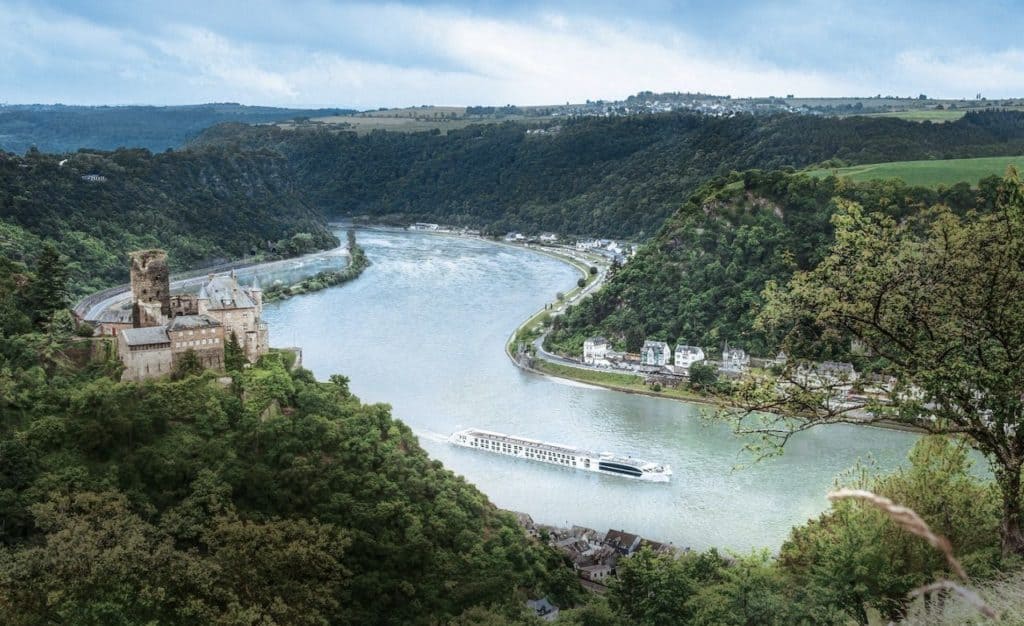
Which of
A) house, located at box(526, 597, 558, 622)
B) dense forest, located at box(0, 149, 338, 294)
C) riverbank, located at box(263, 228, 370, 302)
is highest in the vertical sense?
dense forest, located at box(0, 149, 338, 294)

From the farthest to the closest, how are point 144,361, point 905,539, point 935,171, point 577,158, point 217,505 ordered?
point 577,158
point 935,171
point 144,361
point 217,505
point 905,539

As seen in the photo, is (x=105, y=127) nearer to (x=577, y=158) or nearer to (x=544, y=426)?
(x=577, y=158)

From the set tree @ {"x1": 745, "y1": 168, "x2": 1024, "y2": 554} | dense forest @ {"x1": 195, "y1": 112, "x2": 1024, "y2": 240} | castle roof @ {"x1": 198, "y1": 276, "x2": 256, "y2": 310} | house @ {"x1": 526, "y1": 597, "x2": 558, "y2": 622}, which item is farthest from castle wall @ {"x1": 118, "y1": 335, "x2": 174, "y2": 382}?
dense forest @ {"x1": 195, "y1": 112, "x2": 1024, "y2": 240}

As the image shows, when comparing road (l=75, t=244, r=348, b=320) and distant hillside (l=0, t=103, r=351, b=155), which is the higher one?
distant hillside (l=0, t=103, r=351, b=155)

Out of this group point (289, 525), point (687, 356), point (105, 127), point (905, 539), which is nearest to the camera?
point (905, 539)

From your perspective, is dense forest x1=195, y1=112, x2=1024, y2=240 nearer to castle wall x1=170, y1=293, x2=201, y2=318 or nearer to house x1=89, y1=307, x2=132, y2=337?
castle wall x1=170, y1=293, x2=201, y2=318

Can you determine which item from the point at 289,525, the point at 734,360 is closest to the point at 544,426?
the point at 734,360
